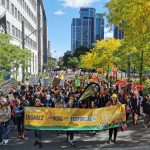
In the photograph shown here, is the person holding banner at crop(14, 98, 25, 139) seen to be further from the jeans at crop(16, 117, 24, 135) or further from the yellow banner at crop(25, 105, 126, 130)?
the yellow banner at crop(25, 105, 126, 130)

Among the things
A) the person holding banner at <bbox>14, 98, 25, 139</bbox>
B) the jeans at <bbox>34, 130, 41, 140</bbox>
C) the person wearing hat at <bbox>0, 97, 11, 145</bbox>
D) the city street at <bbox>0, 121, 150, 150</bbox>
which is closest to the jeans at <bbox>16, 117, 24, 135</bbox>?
the person holding banner at <bbox>14, 98, 25, 139</bbox>

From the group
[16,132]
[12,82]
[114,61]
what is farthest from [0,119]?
[114,61]

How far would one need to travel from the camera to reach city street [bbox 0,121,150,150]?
40.9 feet

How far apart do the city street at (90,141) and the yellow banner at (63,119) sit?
580mm

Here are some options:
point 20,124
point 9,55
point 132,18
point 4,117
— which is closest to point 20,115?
point 20,124

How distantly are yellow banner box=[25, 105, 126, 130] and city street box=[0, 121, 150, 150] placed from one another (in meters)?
0.58

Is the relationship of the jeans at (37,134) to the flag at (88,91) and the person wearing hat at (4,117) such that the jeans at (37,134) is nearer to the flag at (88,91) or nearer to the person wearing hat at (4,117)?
the person wearing hat at (4,117)

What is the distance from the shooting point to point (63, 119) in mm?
12703

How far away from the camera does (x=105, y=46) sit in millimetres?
53344

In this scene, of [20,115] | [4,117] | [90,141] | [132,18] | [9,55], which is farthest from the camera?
[9,55]

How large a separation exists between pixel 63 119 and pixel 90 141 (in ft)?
4.44

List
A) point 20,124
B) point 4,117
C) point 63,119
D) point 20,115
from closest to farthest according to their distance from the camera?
point 63,119
point 4,117
point 20,115
point 20,124

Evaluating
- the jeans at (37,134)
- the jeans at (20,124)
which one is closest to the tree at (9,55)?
the jeans at (20,124)

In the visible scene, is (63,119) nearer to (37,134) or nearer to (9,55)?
(37,134)
